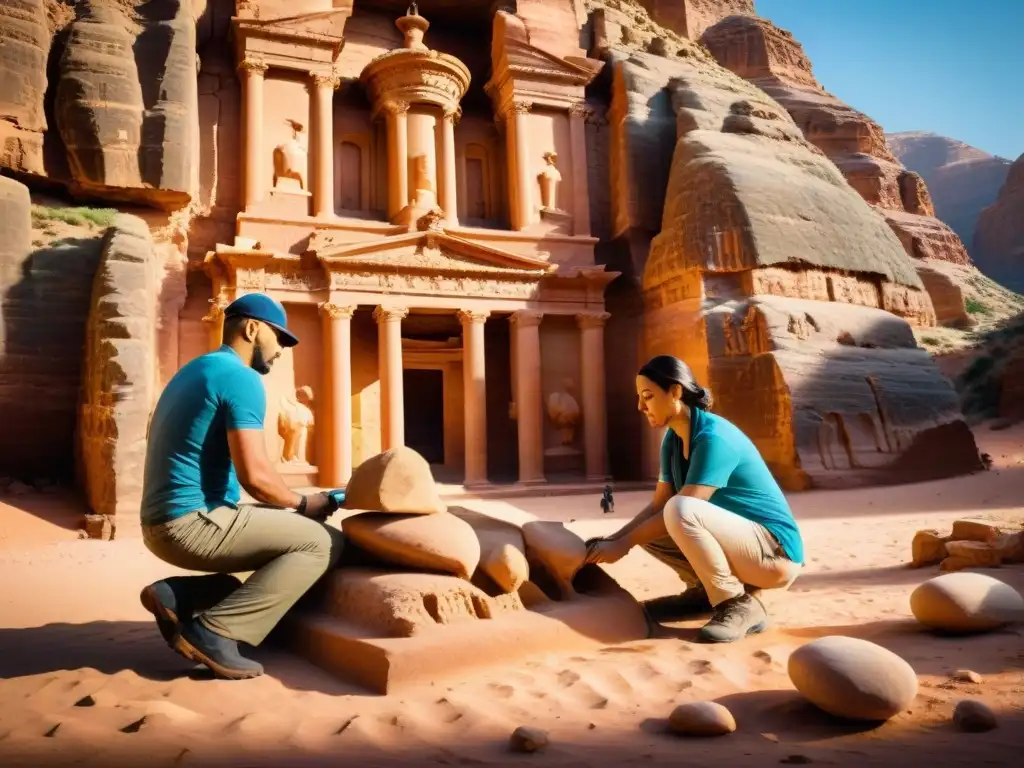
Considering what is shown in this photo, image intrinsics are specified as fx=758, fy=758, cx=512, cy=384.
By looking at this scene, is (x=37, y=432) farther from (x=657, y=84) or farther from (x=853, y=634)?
(x=657, y=84)

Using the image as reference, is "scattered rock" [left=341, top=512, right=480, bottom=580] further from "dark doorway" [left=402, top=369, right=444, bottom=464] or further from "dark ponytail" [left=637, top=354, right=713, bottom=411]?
"dark doorway" [left=402, top=369, right=444, bottom=464]

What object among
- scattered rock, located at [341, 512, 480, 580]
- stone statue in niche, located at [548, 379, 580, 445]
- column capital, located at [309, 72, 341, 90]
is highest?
column capital, located at [309, 72, 341, 90]

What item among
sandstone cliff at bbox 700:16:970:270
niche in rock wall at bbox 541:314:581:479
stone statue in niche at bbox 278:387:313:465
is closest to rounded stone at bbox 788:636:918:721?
stone statue in niche at bbox 278:387:313:465

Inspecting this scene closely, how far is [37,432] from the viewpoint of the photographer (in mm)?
11539

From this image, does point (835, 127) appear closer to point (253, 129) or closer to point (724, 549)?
point (253, 129)

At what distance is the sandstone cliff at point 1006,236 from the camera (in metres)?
58.0

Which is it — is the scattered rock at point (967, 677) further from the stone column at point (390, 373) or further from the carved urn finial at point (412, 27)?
the carved urn finial at point (412, 27)

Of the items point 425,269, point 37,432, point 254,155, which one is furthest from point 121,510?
point 254,155

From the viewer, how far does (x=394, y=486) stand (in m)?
4.26

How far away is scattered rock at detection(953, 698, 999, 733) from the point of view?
2.64 m

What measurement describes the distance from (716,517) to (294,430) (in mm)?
12688

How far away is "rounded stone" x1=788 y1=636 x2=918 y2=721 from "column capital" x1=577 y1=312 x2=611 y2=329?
15.5 m

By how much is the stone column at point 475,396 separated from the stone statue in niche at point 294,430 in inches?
137

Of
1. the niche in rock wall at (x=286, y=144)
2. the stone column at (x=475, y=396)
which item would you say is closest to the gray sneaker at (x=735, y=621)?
the stone column at (x=475, y=396)
